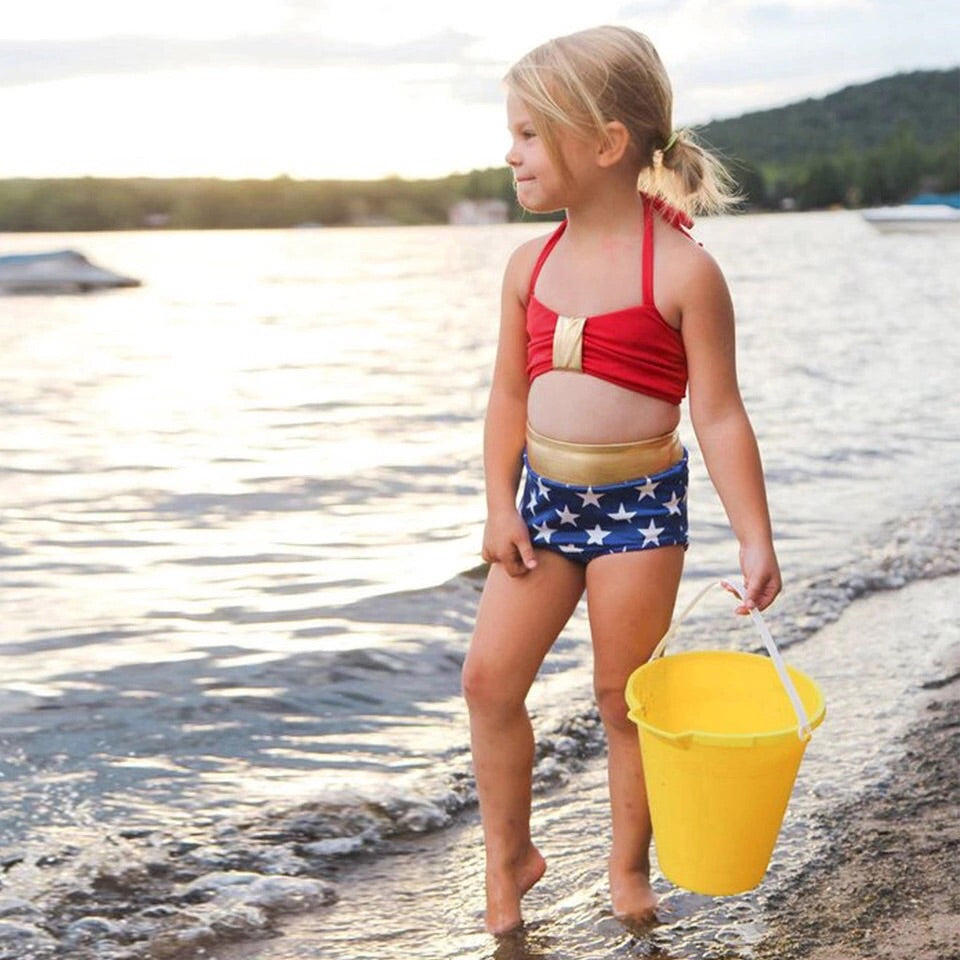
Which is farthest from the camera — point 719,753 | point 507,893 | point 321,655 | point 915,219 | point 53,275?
point 915,219

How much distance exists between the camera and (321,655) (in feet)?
15.8

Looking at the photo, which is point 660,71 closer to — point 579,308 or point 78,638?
point 579,308

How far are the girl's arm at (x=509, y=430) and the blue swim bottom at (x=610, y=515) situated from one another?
6 cm

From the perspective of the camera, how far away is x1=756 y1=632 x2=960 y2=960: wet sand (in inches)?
96.5

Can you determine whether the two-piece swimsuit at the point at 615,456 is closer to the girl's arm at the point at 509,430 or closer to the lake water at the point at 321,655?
the girl's arm at the point at 509,430

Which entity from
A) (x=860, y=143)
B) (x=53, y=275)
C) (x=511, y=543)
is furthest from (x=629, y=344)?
(x=860, y=143)

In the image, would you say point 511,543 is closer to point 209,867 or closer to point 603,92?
point 603,92

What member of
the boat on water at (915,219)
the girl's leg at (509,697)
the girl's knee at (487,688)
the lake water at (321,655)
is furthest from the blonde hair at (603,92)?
the boat on water at (915,219)

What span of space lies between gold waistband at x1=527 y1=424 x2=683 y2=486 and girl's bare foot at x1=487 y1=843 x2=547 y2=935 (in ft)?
2.53

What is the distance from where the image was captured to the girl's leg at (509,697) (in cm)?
259

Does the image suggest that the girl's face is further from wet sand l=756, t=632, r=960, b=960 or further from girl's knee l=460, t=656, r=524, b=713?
wet sand l=756, t=632, r=960, b=960

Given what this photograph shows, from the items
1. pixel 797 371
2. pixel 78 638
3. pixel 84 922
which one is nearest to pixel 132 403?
pixel 797 371

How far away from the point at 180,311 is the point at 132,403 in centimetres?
1547

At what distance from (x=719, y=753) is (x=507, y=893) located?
0.72 metres
